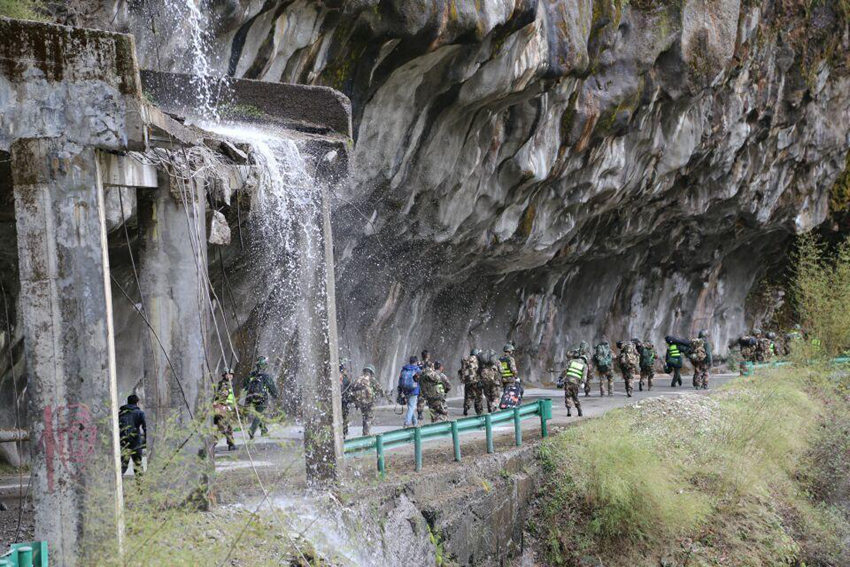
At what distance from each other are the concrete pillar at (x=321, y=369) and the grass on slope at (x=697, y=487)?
4.41 metres

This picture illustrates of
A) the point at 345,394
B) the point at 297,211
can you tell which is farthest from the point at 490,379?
the point at 297,211

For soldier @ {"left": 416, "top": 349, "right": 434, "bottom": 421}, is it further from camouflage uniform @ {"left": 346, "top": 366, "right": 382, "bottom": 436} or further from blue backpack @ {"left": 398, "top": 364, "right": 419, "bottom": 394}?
camouflage uniform @ {"left": 346, "top": 366, "right": 382, "bottom": 436}

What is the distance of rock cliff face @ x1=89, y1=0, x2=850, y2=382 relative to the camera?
1655 centimetres

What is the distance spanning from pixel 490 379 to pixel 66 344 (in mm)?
11111

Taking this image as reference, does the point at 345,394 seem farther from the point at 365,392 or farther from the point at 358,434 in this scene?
the point at 358,434

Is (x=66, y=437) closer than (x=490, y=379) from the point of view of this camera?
Yes

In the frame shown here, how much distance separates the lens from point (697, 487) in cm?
1544

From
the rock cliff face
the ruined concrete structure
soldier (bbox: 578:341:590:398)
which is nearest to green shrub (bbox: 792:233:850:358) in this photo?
the rock cliff face

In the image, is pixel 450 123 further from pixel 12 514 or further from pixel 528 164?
pixel 12 514

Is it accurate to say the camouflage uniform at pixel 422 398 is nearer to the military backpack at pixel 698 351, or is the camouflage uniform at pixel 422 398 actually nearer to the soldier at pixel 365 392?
the soldier at pixel 365 392

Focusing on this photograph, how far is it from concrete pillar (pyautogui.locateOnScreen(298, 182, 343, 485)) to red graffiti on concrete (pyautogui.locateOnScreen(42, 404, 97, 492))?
146 inches

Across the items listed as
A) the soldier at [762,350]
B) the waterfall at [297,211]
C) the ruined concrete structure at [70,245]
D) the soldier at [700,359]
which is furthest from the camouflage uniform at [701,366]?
the ruined concrete structure at [70,245]

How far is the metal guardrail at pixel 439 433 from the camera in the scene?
38.1ft

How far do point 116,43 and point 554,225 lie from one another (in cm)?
1973
